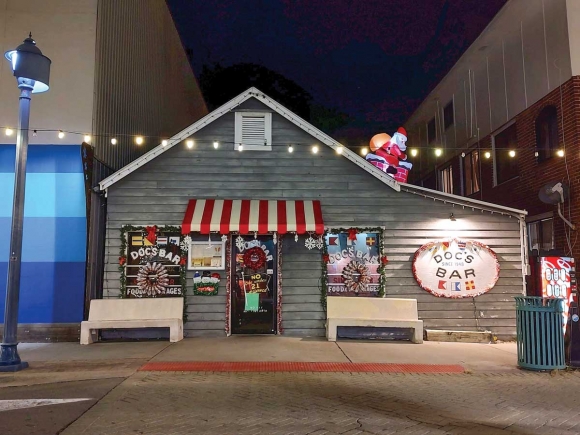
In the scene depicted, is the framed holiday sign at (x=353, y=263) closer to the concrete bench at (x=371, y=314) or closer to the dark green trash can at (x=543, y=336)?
the concrete bench at (x=371, y=314)

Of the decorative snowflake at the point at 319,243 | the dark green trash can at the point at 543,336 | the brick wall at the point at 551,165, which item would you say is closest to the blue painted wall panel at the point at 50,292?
the decorative snowflake at the point at 319,243

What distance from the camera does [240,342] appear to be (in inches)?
399

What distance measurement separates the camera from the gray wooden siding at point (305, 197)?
11023 mm

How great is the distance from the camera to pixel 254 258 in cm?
1109

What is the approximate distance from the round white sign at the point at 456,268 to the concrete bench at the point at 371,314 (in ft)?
2.84

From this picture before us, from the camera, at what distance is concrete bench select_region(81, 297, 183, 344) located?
10117 millimetres

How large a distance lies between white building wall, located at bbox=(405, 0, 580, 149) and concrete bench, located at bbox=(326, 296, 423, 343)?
20.2ft

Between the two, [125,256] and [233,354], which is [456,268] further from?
[125,256]

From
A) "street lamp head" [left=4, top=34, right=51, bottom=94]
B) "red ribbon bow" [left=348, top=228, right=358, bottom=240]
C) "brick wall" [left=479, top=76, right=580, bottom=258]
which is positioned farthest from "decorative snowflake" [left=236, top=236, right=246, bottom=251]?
"brick wall" [left=479, top=76, right=580, bottom=258]

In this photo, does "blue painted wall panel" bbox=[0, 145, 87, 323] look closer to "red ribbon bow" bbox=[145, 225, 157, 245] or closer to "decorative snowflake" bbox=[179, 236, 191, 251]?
"red ribbon bow" bbox=[145, 225, 157, 245]

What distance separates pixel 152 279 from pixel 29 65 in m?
4.94

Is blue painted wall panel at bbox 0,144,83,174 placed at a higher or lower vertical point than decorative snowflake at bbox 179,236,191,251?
higher

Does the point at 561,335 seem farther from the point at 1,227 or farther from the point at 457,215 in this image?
the point at 1,227

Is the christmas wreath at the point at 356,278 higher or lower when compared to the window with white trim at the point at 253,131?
lower
